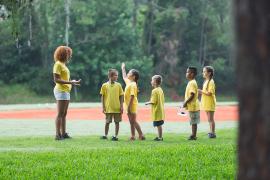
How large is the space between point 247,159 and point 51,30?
4542 centimetres

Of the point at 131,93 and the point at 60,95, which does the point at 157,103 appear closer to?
the point at 131,93

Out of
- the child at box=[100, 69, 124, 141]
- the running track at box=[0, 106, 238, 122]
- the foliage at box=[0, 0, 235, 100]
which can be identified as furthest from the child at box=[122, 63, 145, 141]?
the foliage at box=[0, 0, 235, 100]

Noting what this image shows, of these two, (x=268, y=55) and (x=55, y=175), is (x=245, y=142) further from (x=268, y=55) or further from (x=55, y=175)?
(x=55, y=175)

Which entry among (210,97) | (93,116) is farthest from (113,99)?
(93,116)

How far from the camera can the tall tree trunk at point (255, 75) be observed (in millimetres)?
2934

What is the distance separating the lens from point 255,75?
2945 millimetres

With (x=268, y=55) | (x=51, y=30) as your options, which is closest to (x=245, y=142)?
(x=268, y=55)

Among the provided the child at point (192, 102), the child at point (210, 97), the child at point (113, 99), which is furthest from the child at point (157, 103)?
the child at point (210, 97)

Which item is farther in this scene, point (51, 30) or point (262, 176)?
point (51, 30)

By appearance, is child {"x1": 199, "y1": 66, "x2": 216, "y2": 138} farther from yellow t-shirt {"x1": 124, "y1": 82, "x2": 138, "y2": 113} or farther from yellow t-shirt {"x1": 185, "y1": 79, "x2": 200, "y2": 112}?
yellow t-shirt {"x1": 124, "y1": 82, "x2": 138, "y2": 113}

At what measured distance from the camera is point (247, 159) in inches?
118

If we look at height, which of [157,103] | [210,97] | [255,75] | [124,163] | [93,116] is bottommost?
[93,116]

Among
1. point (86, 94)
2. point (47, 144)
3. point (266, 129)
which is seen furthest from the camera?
point (86, 94)

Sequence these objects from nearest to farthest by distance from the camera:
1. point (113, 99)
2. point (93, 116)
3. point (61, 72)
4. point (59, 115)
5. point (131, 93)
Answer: point (59, 115) < point (61, 72) < point (131, 93) < point (113, 99) < point (93, 116)
